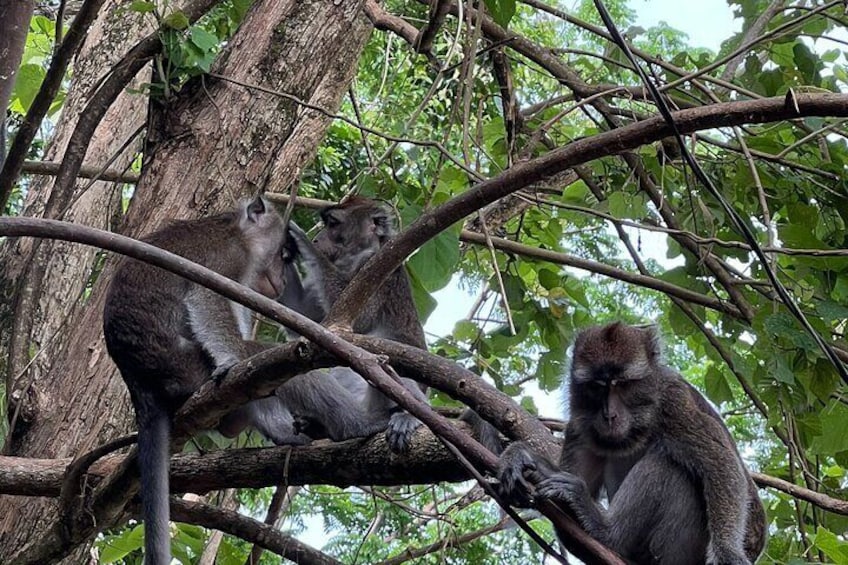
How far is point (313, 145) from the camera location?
6.19m

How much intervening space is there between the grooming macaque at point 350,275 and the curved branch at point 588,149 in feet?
7.04

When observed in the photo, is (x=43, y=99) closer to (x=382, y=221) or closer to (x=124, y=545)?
(x=124, y=545)

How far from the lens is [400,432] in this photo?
4.51m

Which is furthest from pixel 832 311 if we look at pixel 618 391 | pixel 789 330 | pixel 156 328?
pixel 156 328

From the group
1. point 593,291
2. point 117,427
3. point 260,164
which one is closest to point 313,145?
point 260,164

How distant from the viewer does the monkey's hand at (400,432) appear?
4398mm

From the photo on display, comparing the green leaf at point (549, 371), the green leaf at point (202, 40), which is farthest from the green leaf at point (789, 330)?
the green leaf at point (202, 40)

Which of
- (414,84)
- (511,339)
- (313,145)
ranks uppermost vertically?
(414,84)

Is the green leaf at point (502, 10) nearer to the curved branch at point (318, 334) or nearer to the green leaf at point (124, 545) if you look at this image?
the curved branch at point (318, 334)

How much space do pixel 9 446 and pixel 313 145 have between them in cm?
226

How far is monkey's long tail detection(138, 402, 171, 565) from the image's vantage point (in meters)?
4.16

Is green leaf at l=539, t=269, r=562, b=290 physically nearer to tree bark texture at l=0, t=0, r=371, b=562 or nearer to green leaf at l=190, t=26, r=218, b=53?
tree bark texture at l=0, t=0, r=371, b=562

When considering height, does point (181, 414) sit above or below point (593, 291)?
below

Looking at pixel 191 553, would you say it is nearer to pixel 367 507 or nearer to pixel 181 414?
pixel 181 414
